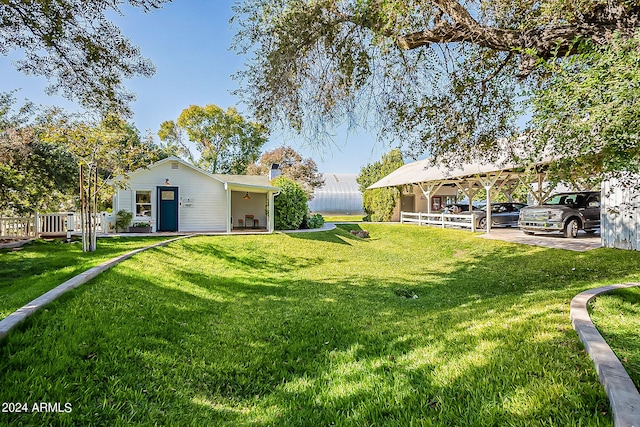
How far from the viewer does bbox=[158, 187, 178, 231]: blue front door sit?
1619 cm

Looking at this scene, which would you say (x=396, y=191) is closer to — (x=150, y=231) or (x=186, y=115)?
(x=150, y=231)

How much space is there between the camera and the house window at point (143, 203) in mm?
16062

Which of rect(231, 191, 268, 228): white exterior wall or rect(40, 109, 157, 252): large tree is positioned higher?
rect(40, 109, 157, 252): large tree

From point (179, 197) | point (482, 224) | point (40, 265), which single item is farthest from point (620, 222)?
point (179, 197)

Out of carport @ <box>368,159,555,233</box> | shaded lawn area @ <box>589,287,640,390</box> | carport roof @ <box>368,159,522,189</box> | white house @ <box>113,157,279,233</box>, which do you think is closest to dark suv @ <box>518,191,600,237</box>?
carport @ <box>368,159,555,233</box>

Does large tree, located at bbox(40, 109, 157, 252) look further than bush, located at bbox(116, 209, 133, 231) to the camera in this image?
No

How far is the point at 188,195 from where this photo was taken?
16578 mm

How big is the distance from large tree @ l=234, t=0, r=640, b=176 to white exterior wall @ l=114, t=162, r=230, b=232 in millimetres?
10723

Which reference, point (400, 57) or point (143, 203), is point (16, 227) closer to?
point (143, 203)

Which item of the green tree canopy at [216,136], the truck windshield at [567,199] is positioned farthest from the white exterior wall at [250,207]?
the truck windshield at [567,199]

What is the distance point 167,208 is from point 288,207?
635 centimetres

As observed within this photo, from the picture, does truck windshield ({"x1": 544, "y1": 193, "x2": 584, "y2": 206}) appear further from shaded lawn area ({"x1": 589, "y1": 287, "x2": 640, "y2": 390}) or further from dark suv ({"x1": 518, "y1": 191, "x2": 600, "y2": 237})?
shaded lawn area ({"x1": 589, "y1": 287, "x2": 640, "y2": 390})

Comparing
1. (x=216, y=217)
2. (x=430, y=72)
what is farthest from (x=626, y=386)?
(x=216, y=217)

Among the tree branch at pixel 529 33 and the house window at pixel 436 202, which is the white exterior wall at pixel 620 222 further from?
the house window at pixel 436 202
